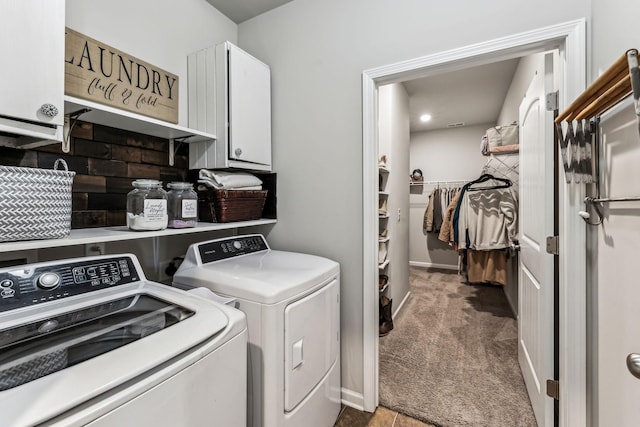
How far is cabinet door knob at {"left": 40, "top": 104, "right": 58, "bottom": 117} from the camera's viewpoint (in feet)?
3.25

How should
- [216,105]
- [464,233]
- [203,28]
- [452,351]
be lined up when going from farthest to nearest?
[464,233], [452,351], [203,28], [216,105]

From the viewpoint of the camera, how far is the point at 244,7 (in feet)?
6.66

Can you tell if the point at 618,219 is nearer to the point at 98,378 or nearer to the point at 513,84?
the point at 98,378

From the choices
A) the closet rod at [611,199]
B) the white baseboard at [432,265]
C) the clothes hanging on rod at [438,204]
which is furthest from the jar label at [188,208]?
the white baseboard at [432,265]

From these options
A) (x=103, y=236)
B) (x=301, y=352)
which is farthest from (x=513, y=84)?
(x=103, y=236)

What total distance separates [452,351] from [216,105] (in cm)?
254

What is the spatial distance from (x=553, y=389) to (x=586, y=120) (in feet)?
4.01

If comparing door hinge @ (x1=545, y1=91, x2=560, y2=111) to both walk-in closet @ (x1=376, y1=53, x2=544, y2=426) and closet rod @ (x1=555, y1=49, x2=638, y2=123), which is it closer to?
closet rod @ (x1=555, y1=49, x2=638, y2=123)

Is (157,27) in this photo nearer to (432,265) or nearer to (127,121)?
(127,121)

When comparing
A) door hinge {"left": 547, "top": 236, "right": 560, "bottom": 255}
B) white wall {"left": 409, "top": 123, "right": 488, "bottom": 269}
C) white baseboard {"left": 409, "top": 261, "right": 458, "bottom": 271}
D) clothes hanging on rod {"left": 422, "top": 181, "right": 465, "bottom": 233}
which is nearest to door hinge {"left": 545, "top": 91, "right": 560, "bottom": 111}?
door hinge {"left": 547, "top": 236, "right": 560, "bottom": 255}

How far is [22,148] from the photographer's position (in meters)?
1.23

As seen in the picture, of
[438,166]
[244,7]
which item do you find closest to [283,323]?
[244,7]

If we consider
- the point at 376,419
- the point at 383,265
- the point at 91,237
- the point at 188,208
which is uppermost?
the point at 188,208

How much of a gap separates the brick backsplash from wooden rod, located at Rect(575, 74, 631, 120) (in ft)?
6.74
